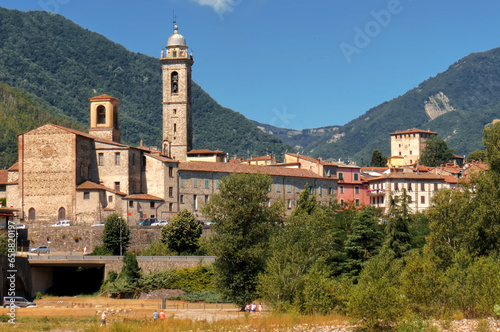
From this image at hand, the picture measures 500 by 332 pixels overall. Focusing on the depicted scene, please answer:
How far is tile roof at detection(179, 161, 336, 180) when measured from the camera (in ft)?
262

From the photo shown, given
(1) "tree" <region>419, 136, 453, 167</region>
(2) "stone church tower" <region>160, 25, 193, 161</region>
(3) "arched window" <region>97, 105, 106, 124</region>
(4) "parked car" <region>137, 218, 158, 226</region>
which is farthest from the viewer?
(1) "tree" <region>419, 136, 453, 167</region>

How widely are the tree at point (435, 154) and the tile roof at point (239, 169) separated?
148 feet

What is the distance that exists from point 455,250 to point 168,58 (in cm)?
5434

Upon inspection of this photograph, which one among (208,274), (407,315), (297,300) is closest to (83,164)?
(208,274)

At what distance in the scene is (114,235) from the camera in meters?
67.2

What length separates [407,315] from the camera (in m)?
39.8

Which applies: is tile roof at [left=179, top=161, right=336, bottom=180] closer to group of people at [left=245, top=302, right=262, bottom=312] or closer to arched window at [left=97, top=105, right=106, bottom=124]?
arched window at [left=97, top=105, right=106, bottom=124]

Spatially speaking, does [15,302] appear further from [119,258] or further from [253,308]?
[253,308]

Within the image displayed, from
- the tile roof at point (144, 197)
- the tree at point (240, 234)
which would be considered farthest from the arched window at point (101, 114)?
the tree at point (240, 234)

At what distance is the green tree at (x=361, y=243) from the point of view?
202ft

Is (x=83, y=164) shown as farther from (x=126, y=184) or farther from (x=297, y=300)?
(x=297, y=300)

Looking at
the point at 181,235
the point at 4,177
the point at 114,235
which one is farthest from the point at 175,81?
the point at 114,235

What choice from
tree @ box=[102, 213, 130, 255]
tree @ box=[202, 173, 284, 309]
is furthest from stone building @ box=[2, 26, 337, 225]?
tree @ box=[202, 173, 284, 309]

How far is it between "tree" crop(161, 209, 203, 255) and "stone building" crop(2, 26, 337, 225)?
6480mm
